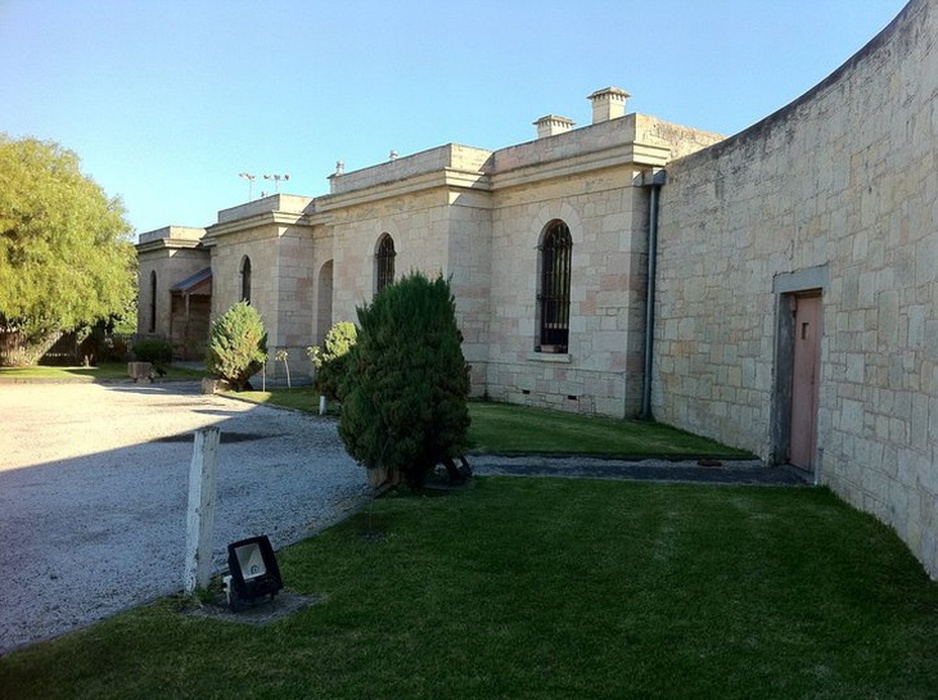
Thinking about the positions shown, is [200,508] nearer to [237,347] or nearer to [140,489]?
[140,489]

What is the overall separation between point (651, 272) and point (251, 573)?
10.1 m

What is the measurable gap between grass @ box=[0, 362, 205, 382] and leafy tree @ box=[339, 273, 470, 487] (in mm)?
16477

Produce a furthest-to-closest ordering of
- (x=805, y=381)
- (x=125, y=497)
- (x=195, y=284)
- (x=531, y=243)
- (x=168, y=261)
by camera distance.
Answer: (x=168, y=261), (x=195, y=284), (x=531, y=243), (x=805, y=381), (x=125, y=497)

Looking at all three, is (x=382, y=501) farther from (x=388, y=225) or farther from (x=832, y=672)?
(x=388, y=225)

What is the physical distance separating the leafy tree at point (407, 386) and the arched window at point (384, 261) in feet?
36.5

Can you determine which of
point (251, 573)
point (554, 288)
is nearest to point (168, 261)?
point (554, 288)

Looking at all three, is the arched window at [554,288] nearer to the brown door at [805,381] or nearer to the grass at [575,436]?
the grass at [575,436]

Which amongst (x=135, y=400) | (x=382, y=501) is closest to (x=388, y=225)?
(x=135, y=400)

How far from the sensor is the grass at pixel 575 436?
988 centimetres

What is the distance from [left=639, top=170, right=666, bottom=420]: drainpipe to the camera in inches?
521

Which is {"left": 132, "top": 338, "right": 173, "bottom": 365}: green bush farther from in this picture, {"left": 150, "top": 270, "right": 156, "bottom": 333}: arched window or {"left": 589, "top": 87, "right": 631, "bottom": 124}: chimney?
{"left": 589, "top": 87, "right": 631, "bottom": 124}: chimney

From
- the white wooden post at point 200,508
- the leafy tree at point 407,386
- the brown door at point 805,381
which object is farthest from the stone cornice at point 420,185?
the white wooden post at point 200,508

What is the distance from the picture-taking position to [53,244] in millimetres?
21547

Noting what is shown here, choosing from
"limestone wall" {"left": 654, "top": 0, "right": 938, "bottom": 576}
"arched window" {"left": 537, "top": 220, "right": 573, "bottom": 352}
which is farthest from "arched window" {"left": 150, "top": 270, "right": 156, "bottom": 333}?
"limestone wall" {"left": 654, "top": 0, "right": 938, "bottom": 576}
